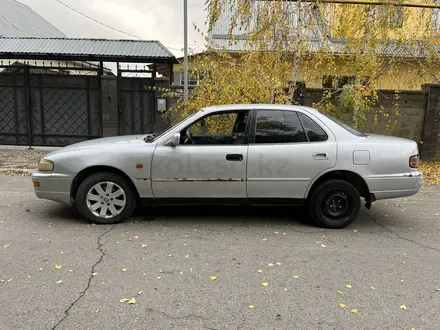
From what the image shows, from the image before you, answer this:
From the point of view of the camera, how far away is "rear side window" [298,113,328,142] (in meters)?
4.89

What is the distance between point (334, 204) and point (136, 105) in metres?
7.29

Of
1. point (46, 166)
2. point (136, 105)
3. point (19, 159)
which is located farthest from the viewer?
point (136, 105)

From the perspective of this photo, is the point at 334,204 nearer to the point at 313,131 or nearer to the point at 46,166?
the point at 313,131

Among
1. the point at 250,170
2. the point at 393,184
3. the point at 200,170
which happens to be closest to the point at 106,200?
the point at 200,170

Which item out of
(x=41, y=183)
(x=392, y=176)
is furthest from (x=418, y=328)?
(x=41, y=183)

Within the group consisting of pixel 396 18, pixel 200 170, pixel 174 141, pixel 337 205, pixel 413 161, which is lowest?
pixel 337 205

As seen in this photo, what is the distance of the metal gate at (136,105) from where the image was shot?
10586 millimetres

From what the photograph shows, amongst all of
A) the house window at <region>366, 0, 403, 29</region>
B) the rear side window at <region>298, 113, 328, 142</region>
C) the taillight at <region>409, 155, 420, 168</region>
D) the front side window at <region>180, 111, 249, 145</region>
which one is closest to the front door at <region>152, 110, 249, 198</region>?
the front side window at <region>180, 111, 249, 145</region>

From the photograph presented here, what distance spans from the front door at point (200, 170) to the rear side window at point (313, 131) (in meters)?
0.80

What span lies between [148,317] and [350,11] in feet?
27.9

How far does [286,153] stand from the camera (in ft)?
15.8

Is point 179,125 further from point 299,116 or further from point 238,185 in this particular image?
point 299,116

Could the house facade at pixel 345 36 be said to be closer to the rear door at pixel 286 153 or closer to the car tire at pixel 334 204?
the rear door at pixel 286 153

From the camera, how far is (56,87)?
1062 centimetres
